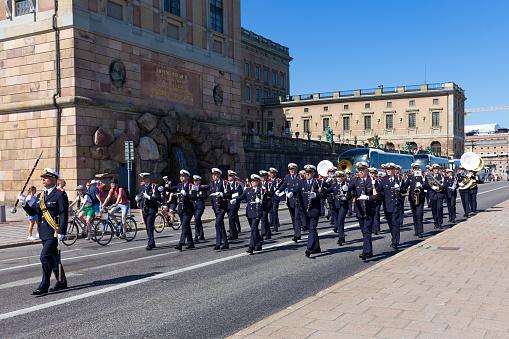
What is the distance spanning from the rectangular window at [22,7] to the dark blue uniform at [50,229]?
17.9 m

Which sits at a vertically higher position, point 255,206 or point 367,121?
point 367,121

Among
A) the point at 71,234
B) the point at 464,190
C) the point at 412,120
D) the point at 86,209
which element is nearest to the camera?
the point at 71,234

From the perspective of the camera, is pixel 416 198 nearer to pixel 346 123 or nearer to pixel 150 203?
pixel 150 203

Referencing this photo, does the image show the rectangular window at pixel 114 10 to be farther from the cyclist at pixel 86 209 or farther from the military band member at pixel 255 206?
the military band member at pixel 255 206

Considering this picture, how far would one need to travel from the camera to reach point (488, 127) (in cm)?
19725

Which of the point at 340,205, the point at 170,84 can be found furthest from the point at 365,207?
the point at 170,84

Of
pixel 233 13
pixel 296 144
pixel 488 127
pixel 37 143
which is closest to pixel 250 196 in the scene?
pixel 37 143

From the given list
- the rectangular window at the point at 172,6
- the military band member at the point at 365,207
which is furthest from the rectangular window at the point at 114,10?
the military band member at the point at 365,207

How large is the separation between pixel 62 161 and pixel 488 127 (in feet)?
673

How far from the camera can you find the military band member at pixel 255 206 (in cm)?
1176

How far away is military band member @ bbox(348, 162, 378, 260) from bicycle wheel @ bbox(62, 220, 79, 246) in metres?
8.53

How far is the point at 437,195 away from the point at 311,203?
8.01 metres

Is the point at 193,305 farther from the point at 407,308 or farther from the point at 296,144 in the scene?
the point at 296,144

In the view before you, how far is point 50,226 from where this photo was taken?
8.09m
